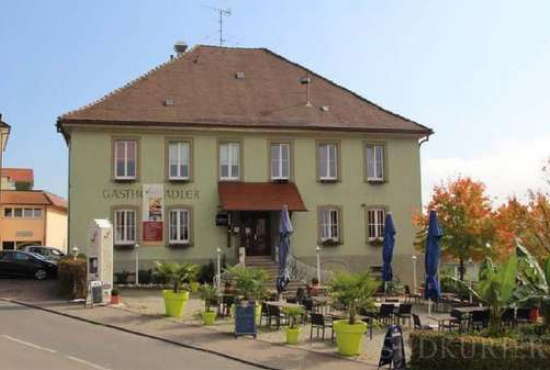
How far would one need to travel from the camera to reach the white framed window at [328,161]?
31328 millimetres

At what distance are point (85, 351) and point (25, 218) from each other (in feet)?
141

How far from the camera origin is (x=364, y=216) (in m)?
31.5

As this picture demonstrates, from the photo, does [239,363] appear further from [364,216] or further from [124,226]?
[364,216]

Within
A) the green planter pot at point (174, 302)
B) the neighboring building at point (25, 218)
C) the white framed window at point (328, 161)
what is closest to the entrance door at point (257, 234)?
the white framed window at point (328, 161)

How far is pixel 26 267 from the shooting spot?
2967 cm

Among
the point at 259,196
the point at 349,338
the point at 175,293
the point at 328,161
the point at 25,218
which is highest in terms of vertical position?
the point at 328,161

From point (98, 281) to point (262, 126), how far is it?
11740mm

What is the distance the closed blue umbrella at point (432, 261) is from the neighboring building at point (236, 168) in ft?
37.8

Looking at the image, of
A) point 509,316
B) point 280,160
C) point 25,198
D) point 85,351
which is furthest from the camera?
point 25,198

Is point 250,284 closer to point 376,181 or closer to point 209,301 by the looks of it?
point 209,301

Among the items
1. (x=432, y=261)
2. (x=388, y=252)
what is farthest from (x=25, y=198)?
(x=432, y=261)

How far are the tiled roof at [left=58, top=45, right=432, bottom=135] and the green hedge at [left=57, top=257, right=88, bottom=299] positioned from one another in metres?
7.64

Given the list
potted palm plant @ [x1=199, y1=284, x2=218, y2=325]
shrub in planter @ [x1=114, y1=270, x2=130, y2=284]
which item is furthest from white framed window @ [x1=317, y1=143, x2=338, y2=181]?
potted palm plant @ [x1=199, y1=284, x2=218, y2=325]

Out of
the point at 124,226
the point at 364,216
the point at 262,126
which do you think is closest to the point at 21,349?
the point at 124,226
